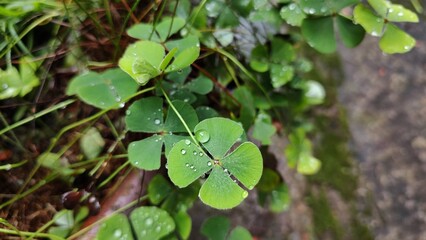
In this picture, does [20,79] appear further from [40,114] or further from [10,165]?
[10,165]

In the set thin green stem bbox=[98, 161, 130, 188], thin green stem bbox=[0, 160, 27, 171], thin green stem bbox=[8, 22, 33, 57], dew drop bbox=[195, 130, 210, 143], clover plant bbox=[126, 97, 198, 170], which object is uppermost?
thin green stem bbox=[8, 22, 33, 57]

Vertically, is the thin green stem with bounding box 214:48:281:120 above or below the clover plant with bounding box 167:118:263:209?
below

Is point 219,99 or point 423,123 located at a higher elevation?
point 219,99

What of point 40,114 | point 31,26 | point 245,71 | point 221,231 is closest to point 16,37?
point 31,26

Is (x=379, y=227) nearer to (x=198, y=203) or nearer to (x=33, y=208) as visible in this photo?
(x=198, y=203)

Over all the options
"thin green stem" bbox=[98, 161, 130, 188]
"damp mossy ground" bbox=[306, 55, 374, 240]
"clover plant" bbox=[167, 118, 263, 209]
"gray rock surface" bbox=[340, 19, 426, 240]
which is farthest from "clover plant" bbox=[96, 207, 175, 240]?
"gray rock surface" bbox=[340, 19, 426, 240]

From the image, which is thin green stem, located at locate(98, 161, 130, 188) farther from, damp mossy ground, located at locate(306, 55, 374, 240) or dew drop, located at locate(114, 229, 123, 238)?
damp mossy ground, located at locate(306, 55, 374, 240)

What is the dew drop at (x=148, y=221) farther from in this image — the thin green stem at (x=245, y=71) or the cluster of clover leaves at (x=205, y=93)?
the thin green stem at (x=245, y=71)

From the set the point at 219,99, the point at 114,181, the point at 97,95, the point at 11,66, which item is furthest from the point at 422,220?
the point at 11,66

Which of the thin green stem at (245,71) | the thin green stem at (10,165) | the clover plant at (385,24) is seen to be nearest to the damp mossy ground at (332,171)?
the thin green stem at (245,71)
